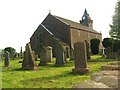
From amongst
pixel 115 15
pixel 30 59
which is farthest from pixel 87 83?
pixel 115 15

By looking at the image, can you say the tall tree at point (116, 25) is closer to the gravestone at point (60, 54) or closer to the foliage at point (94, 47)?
the foliage at point (94, 47)

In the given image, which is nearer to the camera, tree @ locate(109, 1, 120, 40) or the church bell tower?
tree @ locate(109, 1, 120, 40)

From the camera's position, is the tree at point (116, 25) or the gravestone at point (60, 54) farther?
the tree at point (116, 25)

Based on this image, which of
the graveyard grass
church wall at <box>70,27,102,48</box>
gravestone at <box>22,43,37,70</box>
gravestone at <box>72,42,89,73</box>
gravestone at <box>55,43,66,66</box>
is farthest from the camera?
church wall at <box>70,27,102,48</box>

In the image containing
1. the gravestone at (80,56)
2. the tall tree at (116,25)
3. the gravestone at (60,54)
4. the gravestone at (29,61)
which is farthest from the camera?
the tall tree at (116,25)

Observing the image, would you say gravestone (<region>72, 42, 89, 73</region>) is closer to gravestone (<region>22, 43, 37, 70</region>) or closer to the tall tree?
gravestone (<region>22, 43, 37, 70</region>)

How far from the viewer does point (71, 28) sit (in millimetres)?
57656

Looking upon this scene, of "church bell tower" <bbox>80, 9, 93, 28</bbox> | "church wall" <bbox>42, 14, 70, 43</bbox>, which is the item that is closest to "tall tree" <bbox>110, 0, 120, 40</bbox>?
"church wall" <bbox>42, 14, 70, 43</bbox>

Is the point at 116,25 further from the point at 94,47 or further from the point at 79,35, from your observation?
the point at 79,35

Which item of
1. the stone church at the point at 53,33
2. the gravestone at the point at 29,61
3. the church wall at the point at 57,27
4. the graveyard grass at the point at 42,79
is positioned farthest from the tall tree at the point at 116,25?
the graveyard grass at the point at 42,79

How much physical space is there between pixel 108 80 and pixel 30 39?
55.4 metres

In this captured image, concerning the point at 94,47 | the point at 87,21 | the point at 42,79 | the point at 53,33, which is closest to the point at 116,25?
the point at 94,47

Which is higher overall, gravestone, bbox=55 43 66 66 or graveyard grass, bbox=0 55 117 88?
gravestone, bbox=55 43 66 66

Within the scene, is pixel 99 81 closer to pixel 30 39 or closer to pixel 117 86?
pixel 117 86
